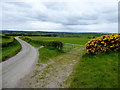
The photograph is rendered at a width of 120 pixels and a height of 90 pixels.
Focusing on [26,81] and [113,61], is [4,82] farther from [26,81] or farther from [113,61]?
[113,61]

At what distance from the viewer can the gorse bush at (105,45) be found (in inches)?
278

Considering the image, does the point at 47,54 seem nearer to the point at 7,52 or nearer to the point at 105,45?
the point at 7,52

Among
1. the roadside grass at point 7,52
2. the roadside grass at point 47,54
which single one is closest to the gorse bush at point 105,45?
the roadside grass at point 47,54

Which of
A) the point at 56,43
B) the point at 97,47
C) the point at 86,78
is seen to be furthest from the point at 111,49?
the point at 56,43

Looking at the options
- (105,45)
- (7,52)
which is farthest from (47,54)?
(105,45)

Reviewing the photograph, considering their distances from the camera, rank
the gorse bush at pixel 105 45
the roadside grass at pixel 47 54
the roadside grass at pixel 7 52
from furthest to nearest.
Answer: the roadside grass at pixel 7 52 < the roadside grass at pixel 47 54 < the gorse bush at pixel 105 45

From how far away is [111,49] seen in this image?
7223 millimetres

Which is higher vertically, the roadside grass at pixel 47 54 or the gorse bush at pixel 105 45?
the gorse bush at pixel 105 45

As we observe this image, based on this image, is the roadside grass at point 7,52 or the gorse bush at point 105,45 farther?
the roadside grass at point 7,52

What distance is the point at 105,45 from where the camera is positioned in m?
7.54

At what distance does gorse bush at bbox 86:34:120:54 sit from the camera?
23.2ft

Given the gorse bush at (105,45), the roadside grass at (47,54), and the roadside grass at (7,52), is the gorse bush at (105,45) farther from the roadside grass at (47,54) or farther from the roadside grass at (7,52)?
the roadside grass at (7,52)

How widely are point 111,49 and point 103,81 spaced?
3.87m

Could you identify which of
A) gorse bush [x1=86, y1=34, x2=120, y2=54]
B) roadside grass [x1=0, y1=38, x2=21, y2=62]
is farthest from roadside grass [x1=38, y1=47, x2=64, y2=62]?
gorse bush [x1=86, y1=34, x2=120, y2=54]
